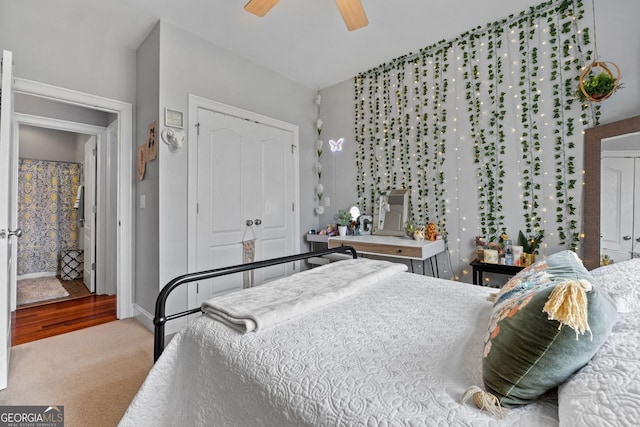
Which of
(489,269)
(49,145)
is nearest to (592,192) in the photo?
(489,269)

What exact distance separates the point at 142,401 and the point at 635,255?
301cm

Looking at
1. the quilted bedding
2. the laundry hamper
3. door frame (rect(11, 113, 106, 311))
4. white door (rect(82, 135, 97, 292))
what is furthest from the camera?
the laundry hamper

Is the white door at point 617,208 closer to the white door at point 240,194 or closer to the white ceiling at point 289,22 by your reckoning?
the white ceiling at point 289,22

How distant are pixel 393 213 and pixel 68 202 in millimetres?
5230

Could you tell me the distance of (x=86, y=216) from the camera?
410 centimetres

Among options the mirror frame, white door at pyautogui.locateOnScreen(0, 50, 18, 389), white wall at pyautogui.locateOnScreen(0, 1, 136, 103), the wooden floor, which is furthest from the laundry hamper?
the mirror frame

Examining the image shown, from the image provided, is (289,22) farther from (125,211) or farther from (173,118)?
(125,211)

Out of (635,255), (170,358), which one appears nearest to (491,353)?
(170,358)

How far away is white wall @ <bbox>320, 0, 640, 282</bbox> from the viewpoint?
211cm

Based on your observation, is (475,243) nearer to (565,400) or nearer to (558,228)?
(558,228)

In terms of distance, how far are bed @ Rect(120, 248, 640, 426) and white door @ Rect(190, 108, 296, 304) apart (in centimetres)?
175

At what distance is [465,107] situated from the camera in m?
2.85

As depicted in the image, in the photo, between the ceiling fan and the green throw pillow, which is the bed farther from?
the ceiling fan

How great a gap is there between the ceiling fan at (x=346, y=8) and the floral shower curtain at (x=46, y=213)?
453cm
